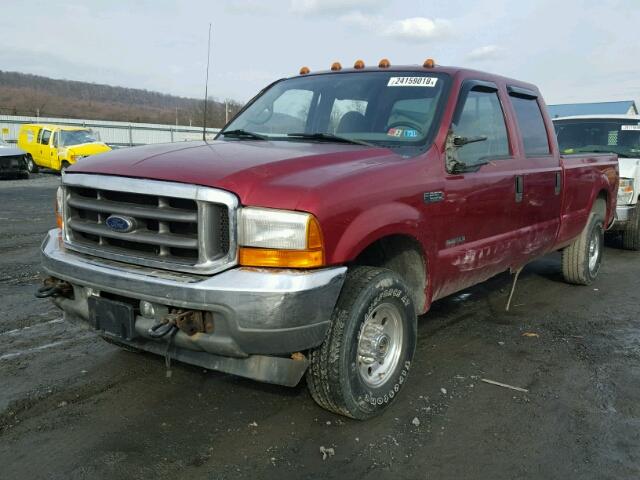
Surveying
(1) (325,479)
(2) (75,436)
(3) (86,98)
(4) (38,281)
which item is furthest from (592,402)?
(3) (86,98)

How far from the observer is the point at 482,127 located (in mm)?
4180

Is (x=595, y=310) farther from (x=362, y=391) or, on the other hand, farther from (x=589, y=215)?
(x=362, y=391)

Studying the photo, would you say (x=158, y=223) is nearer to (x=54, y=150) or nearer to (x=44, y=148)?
(x=54, y=150)

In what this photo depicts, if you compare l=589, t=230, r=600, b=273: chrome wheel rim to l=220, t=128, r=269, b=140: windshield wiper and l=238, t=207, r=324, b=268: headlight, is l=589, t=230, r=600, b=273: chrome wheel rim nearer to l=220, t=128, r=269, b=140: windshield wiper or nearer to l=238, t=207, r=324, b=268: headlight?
l=220, t=128, r=269, b=140: windshield wiper

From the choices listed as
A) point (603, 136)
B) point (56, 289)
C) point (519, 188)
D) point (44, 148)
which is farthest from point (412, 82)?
point (44, 148)

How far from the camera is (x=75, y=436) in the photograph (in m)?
2.94

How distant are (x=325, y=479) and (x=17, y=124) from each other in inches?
1160

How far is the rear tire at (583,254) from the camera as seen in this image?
614 centimetres

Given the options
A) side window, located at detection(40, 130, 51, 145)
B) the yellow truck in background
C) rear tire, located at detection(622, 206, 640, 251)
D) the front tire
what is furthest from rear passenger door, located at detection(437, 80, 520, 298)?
side window, located at detection(40, 130, 51, 145)

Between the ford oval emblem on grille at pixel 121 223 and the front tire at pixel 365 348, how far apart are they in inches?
43.3

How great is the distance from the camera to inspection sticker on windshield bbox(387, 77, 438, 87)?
3926 mm

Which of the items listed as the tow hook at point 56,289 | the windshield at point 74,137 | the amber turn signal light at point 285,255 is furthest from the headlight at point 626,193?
the windshield at point 74,137

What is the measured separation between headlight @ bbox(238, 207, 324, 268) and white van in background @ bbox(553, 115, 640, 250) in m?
6.76

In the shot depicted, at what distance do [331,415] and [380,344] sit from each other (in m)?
0.48
